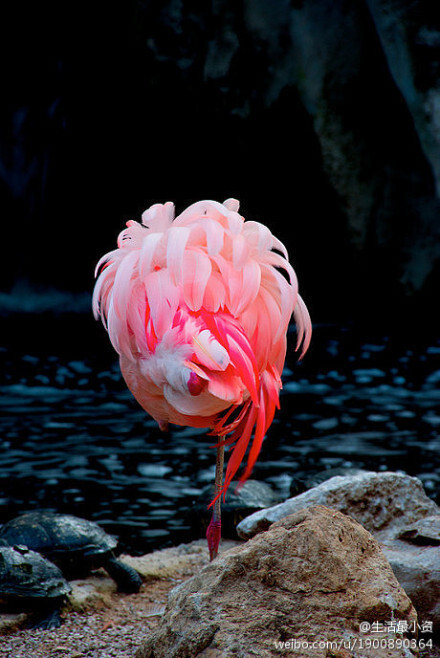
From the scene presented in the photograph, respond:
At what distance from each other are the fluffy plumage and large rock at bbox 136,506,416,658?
0.23 meters

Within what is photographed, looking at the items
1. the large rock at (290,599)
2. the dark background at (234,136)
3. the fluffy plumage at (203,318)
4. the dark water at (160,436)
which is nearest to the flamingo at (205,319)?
the fluffy plumage at (203,318)

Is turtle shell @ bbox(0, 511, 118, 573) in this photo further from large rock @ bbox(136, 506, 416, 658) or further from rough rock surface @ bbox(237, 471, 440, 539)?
large rock @ bbox(136, 506, 416, 658)

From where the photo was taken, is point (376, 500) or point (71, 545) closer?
point (376, 500)

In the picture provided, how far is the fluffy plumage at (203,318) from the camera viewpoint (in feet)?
5.98

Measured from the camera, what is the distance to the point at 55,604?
2.38 meters

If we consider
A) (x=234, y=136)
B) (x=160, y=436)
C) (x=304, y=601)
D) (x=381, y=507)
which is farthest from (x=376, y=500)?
(x=234, y=136)

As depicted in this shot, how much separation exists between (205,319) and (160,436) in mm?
3179

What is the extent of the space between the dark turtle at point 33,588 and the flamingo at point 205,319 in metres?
0.63

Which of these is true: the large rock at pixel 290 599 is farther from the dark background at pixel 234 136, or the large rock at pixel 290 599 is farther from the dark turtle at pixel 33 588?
the dark background at pixel 234 136

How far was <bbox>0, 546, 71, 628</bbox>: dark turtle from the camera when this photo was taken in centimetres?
233

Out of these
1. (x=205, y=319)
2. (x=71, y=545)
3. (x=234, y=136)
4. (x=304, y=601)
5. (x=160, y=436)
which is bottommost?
(x=160, y=436)

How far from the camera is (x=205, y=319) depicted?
6.28ft

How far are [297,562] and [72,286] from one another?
10490 millimetres

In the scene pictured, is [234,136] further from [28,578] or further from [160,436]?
[28,578]
